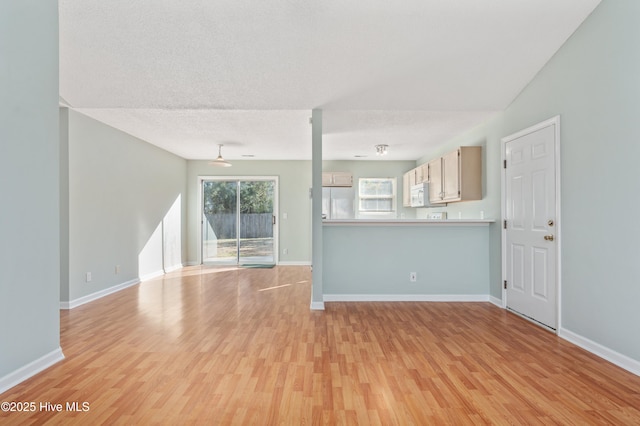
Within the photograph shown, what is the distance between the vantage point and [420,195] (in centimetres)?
613

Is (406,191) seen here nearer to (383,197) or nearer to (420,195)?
(383,197)

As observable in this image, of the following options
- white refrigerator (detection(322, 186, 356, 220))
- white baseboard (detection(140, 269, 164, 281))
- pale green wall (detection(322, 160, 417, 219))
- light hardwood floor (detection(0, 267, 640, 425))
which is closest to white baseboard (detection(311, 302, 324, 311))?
light hardwood floor (detection(0, 267, 640, 425))

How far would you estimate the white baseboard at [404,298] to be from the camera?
173 inches

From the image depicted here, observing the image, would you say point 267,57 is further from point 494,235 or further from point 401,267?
point 494,235

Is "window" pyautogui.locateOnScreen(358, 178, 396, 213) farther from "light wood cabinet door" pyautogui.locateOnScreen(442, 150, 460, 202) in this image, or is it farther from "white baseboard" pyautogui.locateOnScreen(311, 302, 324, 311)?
"white baseboard" pyautogui.locateOnScreen(311, 302, 324, 311)

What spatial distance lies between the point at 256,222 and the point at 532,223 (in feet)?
18.5

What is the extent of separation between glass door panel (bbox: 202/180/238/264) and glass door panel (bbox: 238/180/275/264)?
0.61 ft

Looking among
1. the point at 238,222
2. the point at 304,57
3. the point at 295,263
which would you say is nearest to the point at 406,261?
the point at 304,57

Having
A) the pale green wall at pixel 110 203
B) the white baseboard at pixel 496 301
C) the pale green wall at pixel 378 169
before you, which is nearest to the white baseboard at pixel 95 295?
the pale green wall at pixel 110 203

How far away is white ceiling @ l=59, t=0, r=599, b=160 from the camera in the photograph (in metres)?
2.86

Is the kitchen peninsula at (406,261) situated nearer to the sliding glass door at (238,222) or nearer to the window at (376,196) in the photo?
the window at (376,196)

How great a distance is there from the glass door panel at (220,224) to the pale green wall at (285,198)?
0.21 metres

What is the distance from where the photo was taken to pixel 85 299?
4328 millimetres

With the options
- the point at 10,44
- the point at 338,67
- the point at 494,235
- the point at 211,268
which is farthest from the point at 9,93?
the point at 211,268
